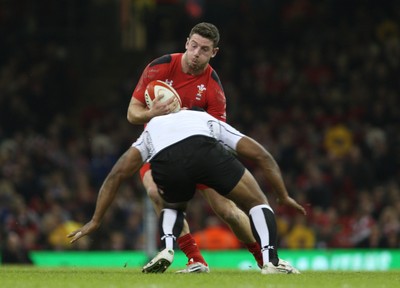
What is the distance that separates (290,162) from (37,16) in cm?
776

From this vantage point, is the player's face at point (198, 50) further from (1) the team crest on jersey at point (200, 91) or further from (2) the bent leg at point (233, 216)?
(2) the bent leg at point (233, 216)

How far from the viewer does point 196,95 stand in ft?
34.0

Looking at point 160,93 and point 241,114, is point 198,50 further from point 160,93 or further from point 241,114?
point 241,114

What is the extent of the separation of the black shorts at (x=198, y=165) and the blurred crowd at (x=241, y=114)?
307 inches

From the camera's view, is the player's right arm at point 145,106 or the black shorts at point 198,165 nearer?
the black shorts at point 198,165

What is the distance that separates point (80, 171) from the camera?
2102 centimetres

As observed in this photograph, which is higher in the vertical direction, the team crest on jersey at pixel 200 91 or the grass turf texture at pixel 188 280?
the team crest on jersey at pixel 200 91

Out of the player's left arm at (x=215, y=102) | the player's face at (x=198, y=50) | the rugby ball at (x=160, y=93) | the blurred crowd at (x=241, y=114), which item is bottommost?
the blurred crowd at (x=241, y=114)

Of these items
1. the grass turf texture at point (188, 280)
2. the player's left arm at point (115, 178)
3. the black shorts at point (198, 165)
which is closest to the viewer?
the grass turf texture at point (188, 280)

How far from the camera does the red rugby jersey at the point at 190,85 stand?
10.4 metres

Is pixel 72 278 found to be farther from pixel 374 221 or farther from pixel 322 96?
pixel 322 96

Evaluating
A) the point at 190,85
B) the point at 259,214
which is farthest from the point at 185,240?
the point at 190,85

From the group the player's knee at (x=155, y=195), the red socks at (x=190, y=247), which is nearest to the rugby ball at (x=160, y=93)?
the player's knee at (x=155, y=195)

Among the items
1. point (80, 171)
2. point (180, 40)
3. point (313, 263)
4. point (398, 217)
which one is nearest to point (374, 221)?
point (398, 217)
